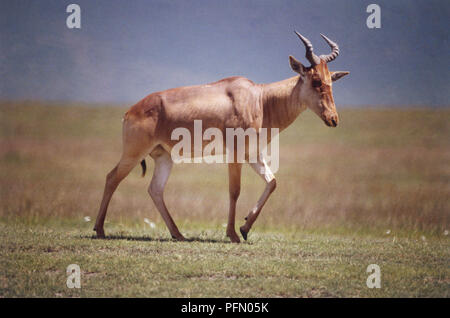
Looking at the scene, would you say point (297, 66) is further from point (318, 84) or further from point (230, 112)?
point (230, 112)

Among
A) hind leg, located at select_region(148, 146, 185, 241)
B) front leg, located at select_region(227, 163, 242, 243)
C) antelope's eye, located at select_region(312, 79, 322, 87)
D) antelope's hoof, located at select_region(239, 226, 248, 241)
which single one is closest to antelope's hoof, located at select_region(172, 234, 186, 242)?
hind leg, located at select_region(148, 146, 185, 241)

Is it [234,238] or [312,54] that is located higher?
[312,54]

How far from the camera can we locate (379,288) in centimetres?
664

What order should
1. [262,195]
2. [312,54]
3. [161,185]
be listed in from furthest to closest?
[161,185] → [262,195] → [312,54]

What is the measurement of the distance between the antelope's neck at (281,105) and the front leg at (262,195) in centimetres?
73

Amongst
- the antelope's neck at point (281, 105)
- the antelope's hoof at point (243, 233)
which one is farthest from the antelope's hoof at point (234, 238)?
the antelope's neck at point (281, 105)

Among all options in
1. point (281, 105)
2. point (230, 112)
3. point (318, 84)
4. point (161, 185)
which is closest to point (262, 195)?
point (230, 112)

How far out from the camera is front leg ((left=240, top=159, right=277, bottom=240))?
9.09 meters

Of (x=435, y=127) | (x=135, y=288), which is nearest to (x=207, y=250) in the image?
(x=135, y=288)

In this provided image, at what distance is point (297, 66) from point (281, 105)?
29.2 inches

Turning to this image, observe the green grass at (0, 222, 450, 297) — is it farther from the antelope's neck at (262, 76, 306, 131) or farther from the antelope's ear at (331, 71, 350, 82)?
the antelope's ear at (331, 71, 350, 82)

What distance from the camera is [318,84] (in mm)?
9008

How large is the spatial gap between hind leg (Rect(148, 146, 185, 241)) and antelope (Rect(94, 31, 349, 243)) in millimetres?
17

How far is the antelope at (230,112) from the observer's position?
9102mm
